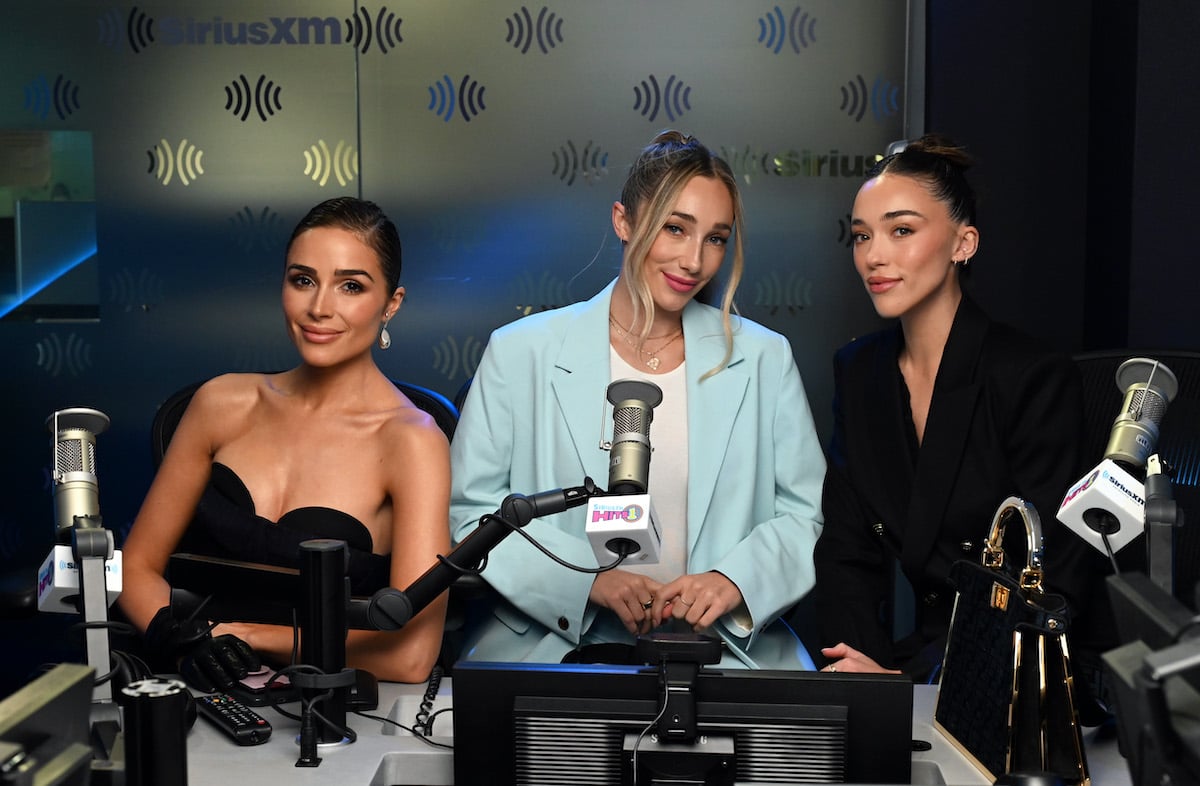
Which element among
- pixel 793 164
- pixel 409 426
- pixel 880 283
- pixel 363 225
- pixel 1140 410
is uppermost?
pixel 793 164

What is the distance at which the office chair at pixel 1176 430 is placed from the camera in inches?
103

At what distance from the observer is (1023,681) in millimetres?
1696

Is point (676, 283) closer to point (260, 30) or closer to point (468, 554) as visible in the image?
point (468, 554)

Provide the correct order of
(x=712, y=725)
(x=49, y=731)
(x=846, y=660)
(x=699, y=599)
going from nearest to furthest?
(x=49, y=731) → (x=712, y=725) → (x=846, y=660) → (x=699, y=599)

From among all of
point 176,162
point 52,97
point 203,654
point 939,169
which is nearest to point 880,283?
point 939,169

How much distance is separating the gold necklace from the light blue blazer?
0.05 m

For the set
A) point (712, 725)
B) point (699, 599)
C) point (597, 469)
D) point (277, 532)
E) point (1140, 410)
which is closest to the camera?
point (712, 725)

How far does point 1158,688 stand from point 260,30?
12.6 ft

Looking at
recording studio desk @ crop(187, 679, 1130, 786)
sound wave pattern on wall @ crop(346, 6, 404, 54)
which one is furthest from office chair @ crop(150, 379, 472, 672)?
sound wave pattern on wall @ crop(346, 6, 404, 54)

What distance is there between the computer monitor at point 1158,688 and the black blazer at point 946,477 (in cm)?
153

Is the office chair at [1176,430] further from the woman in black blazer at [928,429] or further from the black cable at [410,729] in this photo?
the black cable at [410,729]

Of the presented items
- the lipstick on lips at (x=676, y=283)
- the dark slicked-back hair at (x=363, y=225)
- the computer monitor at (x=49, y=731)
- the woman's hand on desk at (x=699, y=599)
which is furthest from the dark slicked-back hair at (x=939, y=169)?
the computer monitor at (x=49, y=731)

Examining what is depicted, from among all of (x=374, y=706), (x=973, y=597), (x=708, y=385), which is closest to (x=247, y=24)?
(x=708, y=385)

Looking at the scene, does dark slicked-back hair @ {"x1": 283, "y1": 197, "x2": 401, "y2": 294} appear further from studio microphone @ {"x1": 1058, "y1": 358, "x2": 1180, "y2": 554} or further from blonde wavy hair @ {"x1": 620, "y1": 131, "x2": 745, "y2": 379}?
studio microphone @ {"x1": 1058, "y1": 358, "x2": 1180, "y2": 554}
